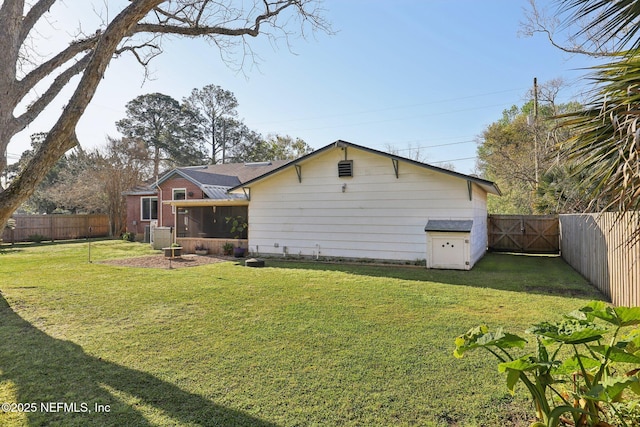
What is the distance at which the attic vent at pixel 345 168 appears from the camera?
1109cm

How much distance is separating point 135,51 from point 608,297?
405 inches

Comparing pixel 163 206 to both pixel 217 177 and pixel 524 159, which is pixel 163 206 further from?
pixel 524 159

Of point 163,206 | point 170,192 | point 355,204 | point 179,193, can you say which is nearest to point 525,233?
point 355,204

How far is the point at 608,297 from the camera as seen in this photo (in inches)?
238

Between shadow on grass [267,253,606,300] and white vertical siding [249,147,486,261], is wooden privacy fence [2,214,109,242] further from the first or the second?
shadow on grass [267,253,606,300]

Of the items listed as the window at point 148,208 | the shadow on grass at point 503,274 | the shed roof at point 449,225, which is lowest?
the shadow on grass at point 503,274

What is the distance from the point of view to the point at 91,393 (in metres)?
2.97

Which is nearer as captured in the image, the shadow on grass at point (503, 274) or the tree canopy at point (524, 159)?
the shadow on grass at point (503, 274)

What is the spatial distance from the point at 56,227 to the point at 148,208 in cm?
588

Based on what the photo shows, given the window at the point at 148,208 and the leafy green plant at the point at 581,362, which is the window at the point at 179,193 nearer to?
the window at the point at 148,208

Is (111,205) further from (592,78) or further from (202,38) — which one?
(592,78)

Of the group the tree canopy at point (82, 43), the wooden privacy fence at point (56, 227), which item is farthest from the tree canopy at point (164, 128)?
the tree canopy at point (82, 43)

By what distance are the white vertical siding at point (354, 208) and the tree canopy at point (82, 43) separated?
474 centimetres

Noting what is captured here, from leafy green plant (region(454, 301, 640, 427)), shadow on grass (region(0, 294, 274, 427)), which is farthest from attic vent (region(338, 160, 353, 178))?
leafy green plant (region(454, 301, 640, 427))
